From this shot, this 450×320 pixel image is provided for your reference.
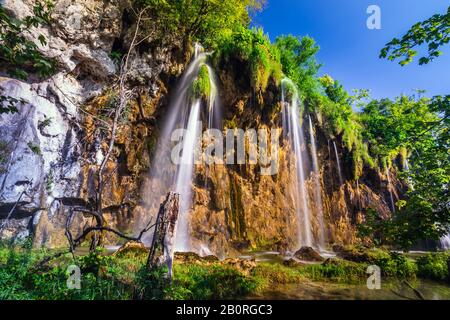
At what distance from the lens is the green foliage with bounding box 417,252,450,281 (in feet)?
27.0

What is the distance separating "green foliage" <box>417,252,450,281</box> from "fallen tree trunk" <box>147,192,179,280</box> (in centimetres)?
872

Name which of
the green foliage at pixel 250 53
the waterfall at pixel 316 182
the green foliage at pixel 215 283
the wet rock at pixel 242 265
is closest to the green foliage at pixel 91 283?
the green foliage at pixel 215 283

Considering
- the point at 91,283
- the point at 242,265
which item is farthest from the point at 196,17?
the point at 91,283

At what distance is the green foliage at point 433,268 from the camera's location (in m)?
8.24

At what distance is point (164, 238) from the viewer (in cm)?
436

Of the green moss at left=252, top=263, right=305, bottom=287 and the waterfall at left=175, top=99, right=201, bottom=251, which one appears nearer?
the green moss at left=252, top=263, right=305, bottom=287

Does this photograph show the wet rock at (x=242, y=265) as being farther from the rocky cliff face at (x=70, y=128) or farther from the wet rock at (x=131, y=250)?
the rocky cliff face at (x=70, y=128)

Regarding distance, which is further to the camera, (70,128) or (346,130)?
(346,130)

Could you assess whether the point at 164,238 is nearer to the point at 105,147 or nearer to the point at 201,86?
the point at 105,147

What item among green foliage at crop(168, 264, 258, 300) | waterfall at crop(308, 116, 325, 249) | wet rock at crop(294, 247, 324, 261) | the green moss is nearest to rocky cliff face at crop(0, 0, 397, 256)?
waterfall at crop(308, 116, 325, 249)

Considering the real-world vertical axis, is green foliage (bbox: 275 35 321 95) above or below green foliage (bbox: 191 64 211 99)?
above

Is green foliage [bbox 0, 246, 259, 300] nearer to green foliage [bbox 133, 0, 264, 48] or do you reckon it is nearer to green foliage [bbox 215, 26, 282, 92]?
green foliage [bbox 133, 0, 264, 48]

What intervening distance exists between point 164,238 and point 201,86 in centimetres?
950

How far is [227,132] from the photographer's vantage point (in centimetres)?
1394
